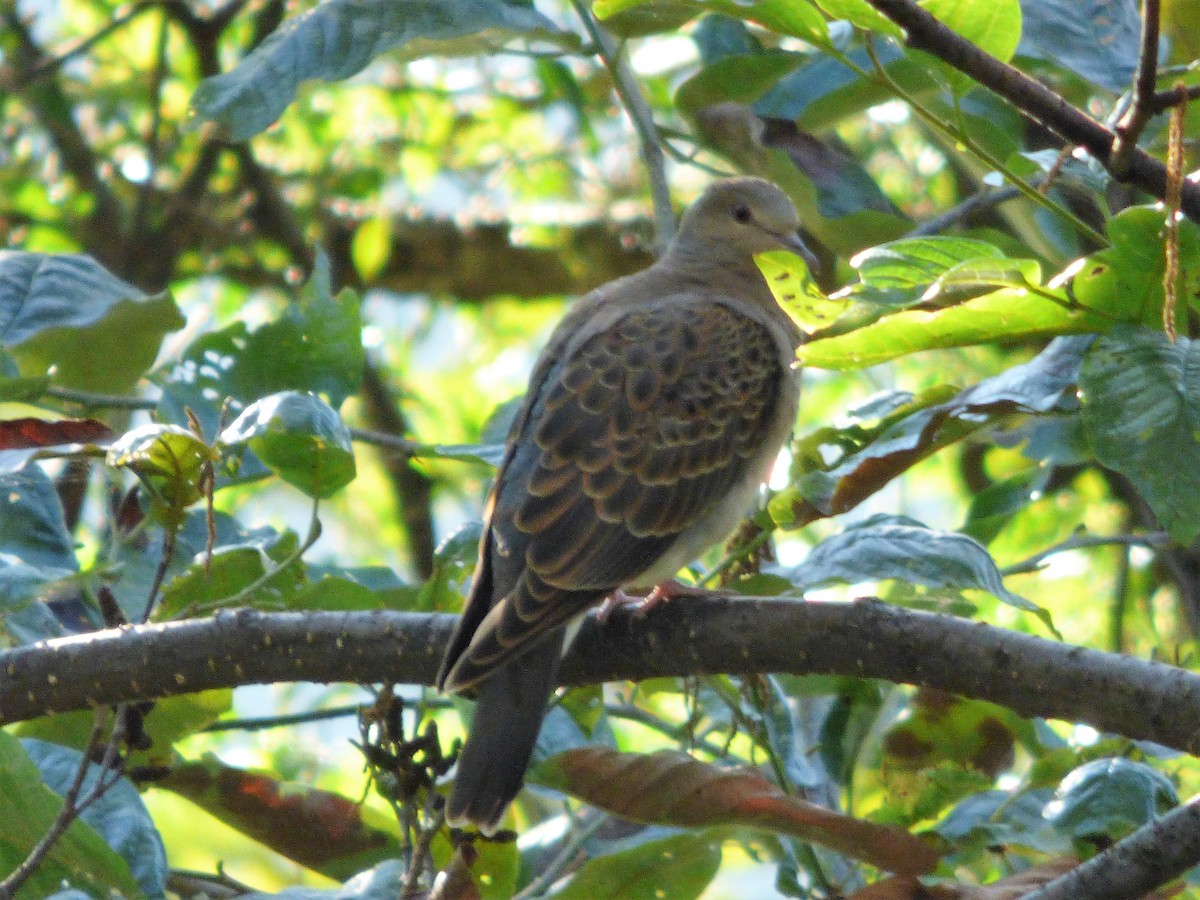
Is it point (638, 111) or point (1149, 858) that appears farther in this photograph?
point (638, 111)

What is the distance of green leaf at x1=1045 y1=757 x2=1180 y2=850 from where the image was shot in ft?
5.75

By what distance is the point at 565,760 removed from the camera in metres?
1.91

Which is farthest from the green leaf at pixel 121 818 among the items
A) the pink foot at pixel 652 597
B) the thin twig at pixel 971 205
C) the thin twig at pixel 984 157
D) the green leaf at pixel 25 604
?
the thin twig at pixel 971 205

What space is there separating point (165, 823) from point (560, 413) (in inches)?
47.2

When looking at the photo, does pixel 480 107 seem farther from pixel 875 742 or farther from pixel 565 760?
pixel 565 760

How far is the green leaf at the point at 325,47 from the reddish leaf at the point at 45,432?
20.1 inches

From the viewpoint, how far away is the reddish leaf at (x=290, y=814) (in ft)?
7.61

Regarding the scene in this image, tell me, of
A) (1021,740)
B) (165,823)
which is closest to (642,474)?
(1021,740)

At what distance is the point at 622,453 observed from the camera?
8.37ft

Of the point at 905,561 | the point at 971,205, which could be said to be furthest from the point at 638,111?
the point at 905,561

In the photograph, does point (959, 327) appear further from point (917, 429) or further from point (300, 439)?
point (300, 439)

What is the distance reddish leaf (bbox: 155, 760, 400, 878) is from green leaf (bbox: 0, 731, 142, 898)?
0.33 metres

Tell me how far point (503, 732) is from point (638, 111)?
1159 millimetres

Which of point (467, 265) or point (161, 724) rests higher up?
point (467, 265)
